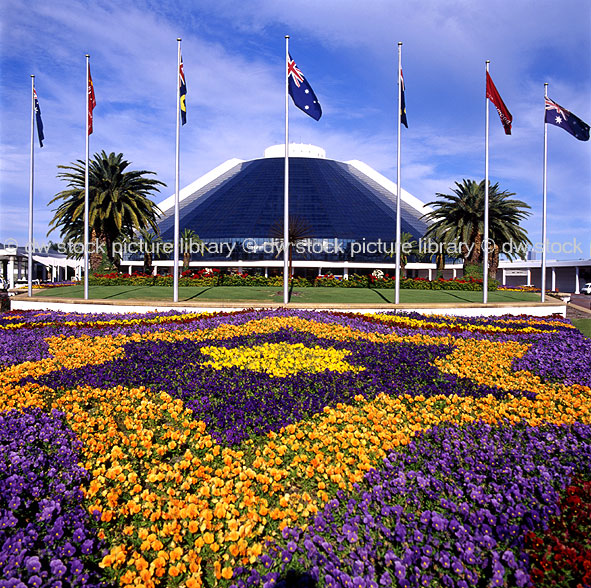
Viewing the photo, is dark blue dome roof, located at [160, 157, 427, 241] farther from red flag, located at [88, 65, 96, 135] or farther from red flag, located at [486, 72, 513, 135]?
red flag, located at [486, 72, 513, 135]

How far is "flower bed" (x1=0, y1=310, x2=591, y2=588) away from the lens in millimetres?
3328

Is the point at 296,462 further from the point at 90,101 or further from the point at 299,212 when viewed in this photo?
the point at 299,212

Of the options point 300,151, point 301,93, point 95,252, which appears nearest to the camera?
point 301,93

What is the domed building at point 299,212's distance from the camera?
51906 mm

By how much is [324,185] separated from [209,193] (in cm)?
1983

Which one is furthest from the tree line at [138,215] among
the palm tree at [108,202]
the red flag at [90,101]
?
the red flag at [90,101]

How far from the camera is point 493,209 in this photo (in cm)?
3672

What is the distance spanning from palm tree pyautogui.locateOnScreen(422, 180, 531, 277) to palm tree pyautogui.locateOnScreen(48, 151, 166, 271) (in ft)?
78.9

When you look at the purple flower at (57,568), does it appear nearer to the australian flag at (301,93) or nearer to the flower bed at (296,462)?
the flower bed at (296,462)

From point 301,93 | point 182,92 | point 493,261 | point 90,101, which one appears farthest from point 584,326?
point 90,101

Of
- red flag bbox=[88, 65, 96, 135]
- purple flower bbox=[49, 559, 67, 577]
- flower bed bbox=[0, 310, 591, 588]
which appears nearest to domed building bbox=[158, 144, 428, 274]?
red flag bbox=[88, 65, 96, 135]

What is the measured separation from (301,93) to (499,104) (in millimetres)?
8800

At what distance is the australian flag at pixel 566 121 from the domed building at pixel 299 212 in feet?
78.4

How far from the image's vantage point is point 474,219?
36250 mm
